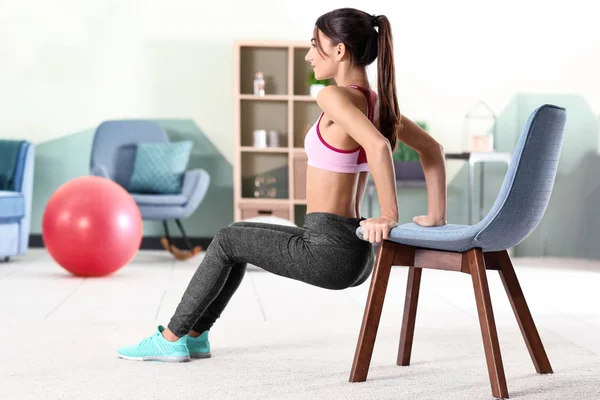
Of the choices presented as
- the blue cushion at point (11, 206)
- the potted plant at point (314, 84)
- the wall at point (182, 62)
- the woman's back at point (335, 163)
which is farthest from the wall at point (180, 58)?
the woman's back at point (335, 163)

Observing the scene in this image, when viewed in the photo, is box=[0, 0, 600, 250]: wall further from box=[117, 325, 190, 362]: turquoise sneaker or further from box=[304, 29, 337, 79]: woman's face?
box=[304, 29, 337, 79]: woman's face

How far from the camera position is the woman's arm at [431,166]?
2.34m

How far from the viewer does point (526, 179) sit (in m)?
2.02

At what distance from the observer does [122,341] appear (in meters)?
2.79

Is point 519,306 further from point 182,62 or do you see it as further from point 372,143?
point 182,62

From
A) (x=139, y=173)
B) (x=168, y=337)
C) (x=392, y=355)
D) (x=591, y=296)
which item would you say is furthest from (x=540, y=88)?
(x=168, y=337)

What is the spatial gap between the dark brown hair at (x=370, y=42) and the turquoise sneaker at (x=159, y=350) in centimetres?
84

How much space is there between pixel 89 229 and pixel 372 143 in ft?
8.52

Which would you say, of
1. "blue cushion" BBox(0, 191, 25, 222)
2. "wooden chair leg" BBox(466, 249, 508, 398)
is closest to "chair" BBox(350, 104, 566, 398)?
"wooden chair leg" BBox(466, 249, 508, 398)

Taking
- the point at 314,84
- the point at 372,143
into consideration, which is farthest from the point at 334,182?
the point at 314,84

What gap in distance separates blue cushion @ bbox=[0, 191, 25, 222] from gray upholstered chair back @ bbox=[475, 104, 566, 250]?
368 centimetres

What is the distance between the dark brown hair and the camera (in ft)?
7.00

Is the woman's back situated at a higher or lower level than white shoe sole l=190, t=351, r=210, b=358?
higher

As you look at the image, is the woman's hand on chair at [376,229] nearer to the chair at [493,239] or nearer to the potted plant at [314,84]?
the chair at [493,239]
